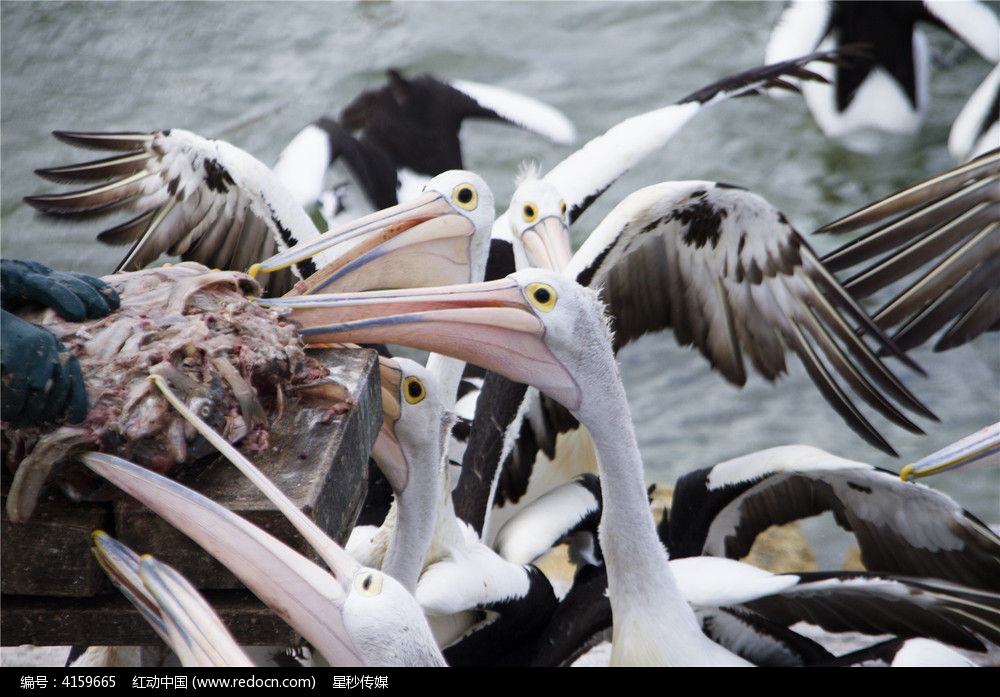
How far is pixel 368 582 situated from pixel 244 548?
20 centimetres

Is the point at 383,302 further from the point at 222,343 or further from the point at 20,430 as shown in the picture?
the point at 20,430

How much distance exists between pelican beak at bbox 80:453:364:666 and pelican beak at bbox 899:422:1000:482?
1.24 metres

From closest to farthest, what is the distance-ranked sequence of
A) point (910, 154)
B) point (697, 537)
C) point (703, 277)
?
point (697, 537) < point (703, 277) < point (910, 154)

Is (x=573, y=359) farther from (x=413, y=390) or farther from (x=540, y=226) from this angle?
(x=540, y=226)

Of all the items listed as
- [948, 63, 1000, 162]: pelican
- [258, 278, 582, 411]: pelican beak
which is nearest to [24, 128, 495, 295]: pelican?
[258, 278, 582, 411]: pelican beak

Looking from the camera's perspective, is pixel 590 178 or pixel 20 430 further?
pixel 590 178

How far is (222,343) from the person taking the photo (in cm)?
165

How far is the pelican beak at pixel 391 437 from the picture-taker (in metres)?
2.28

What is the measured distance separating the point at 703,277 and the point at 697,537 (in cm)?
81

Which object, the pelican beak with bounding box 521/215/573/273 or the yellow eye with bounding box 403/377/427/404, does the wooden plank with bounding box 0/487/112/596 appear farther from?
the pelican beak with bounding box 521/215/573/273

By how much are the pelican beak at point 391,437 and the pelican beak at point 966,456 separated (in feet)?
3.30

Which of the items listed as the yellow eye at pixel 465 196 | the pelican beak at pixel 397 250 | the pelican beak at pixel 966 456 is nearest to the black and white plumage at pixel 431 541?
the pelican beak at pixel 397 250
